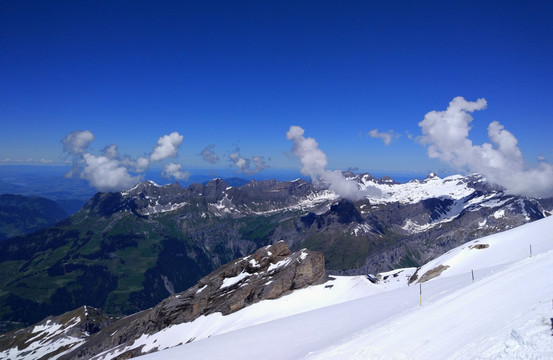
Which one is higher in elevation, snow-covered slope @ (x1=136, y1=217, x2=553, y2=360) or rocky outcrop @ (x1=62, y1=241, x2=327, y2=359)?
snow-covered slope @ (x1=136, y1=217, x2=553, y2=360)

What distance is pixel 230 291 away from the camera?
81.0 metres

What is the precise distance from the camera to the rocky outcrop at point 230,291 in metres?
70.4

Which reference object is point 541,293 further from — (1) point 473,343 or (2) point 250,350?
(2) point 250,350

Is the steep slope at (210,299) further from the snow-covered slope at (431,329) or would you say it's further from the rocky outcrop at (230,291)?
the snow-covered slope at (431,329)

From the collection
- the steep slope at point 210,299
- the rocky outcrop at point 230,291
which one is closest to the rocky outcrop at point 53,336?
the steep slope at point 210,299

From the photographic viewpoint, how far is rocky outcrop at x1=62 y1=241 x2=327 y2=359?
2773 inches

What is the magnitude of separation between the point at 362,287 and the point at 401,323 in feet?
132

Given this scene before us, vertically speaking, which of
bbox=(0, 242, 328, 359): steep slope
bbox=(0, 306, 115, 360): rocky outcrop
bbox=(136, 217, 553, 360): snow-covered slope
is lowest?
bbox=(0, 306, 115, 360): rocky outcrop

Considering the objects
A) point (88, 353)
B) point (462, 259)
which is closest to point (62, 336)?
point (88, 353)

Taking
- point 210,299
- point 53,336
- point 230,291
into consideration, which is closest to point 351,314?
point 230,291

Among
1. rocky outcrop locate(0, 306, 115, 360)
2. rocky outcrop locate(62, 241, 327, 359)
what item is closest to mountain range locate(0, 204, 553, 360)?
rocky outcrop locate(62, 241, 327, 359)

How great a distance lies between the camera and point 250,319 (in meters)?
58.7

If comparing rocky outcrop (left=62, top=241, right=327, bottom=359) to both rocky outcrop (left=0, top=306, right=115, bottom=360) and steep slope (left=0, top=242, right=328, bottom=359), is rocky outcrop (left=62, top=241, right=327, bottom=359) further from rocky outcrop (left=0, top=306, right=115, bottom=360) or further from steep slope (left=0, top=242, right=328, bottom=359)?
rocky outcrop (left=0, top=306, right=115, bottom=360)

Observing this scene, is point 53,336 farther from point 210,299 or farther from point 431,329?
point 431,329
